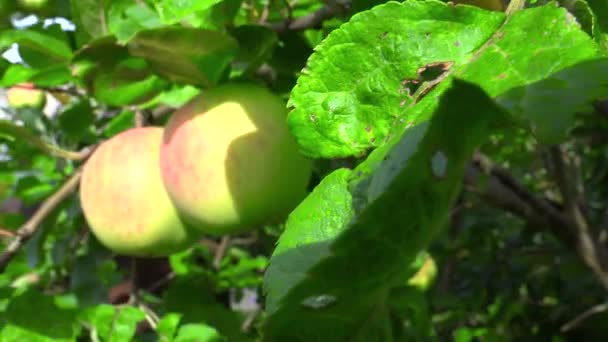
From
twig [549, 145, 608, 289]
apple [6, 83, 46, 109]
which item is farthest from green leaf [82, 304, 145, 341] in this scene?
twig [549, 145, 608, 289]

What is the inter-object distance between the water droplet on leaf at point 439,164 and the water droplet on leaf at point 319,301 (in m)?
0.09

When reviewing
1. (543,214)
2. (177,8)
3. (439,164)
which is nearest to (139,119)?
(177,8)

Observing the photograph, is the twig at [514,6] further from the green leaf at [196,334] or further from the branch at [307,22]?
the green leaf at [196,334]

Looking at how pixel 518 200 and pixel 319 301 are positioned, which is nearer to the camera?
pixel 319 301

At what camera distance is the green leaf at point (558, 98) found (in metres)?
0.36

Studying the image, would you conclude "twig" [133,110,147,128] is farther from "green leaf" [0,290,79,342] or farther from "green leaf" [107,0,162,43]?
"green leaf" [0,290,79,342]

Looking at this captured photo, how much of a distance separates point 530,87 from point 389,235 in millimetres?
127

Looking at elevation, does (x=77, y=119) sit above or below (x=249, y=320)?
above

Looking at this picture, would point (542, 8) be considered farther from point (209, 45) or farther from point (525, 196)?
point (525, 196)

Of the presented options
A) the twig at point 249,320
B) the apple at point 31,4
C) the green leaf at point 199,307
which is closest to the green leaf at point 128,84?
the apple at point 31,4

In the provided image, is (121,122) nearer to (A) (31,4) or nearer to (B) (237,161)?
(A) (31,4)

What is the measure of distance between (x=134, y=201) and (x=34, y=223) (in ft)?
0.60

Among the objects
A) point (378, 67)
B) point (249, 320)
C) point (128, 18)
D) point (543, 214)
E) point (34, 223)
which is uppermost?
point (378, 67)

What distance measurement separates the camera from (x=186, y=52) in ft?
2.97
